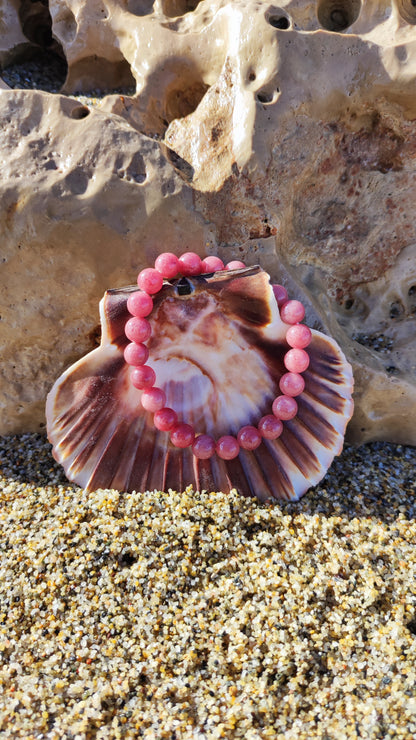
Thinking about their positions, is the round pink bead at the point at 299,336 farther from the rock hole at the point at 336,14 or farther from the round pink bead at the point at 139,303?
the rock hole at the point at 336,14

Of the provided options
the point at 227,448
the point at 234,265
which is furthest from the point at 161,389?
the point at 234,265

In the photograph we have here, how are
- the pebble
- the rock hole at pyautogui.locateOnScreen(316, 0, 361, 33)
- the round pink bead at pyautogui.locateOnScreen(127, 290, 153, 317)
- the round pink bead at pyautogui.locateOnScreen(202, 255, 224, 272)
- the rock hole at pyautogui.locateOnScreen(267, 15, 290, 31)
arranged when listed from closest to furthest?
1. the pebble
2. the round pink bead at pyautogui.locateOnScreen(127, 290, 153, 317)
3. the round pink bead at pyautogui.locateOnScreen(202, 255, 224, 272)
4. the rock hole at pyautogui.locateOnScreen(267, 15, 290, 31)
5. the rock hole at pyautogui.locateOnScreen(316, 0, 361, 33)

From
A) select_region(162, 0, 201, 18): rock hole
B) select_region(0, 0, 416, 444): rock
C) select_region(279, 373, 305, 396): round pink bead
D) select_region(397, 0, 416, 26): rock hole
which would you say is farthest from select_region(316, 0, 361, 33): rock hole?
select_region(279, 373, 305, 396): round pink bead

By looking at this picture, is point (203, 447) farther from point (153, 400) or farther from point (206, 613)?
point (206, 613)

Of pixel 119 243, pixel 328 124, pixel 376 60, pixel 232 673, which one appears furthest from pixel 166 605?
pixel 376 60

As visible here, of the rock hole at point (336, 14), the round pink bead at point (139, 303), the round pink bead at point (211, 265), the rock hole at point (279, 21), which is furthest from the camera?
the rock hole at point (336, 14)

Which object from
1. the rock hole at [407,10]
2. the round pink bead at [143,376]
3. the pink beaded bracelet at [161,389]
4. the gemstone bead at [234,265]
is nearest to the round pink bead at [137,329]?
the pink beaded bracelet at [161,389]

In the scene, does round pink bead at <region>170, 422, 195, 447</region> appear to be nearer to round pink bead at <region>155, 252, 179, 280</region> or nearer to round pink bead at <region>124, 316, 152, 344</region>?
round pink bead at <region>124, 316, 152, 344</region>
